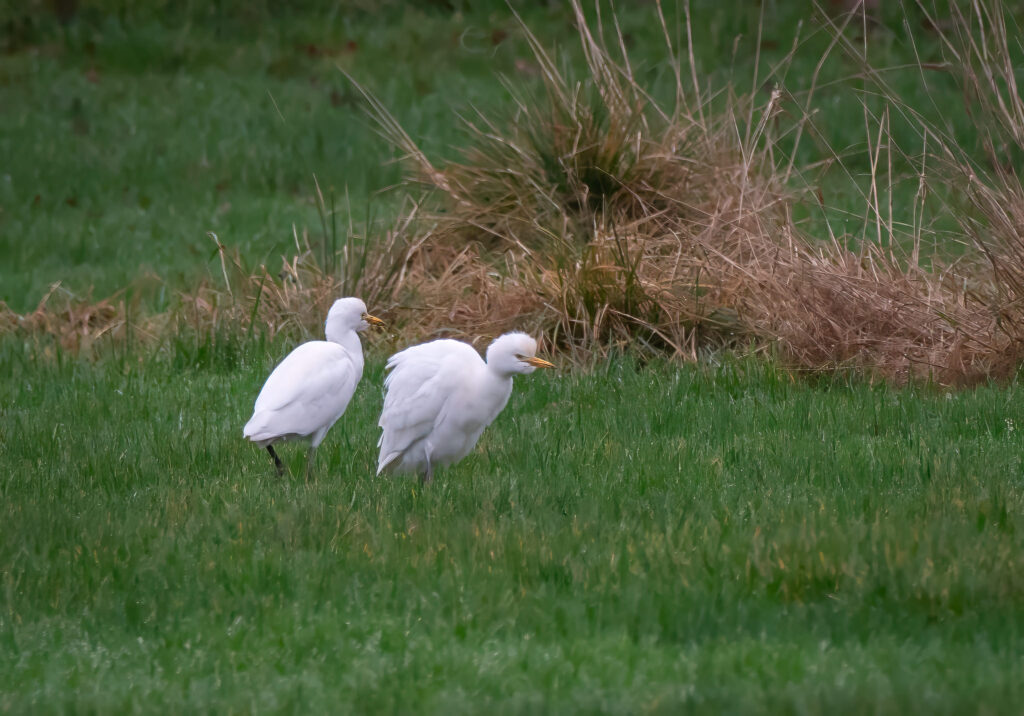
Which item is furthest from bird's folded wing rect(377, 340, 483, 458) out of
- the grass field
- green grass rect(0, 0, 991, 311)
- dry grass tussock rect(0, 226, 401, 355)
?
green grass rect(0, 0, 991, 311)

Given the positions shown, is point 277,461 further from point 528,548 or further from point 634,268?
point 634,268

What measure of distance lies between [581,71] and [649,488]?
1519cm

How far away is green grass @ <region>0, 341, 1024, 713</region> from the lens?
3.91 metres

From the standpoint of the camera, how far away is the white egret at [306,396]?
6043 millimetres

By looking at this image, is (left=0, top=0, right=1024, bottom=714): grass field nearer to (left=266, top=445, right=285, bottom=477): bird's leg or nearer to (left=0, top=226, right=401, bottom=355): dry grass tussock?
(left=266, top=445, right=285, bottom=477): bird's leg

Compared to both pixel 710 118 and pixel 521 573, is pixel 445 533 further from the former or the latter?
pixel 710 118

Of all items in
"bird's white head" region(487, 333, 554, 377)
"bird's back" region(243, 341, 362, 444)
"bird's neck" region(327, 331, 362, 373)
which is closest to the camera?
"bird's white head" region(487, 333, 554, 377)

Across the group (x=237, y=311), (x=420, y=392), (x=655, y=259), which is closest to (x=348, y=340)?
(x=420, y=392)

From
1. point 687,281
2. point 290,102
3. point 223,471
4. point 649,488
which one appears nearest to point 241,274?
point 687,281

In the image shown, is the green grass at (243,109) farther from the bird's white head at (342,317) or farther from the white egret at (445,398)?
the white egret at (445,398)

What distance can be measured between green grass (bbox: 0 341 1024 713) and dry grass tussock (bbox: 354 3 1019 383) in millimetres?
1275

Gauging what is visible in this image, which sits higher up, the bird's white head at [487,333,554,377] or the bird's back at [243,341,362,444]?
the bird's white head at [487,333,554,377]

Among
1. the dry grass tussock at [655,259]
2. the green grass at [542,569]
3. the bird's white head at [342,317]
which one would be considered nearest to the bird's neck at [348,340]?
the bird's white head at [342,317]

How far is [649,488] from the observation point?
5.83 m
